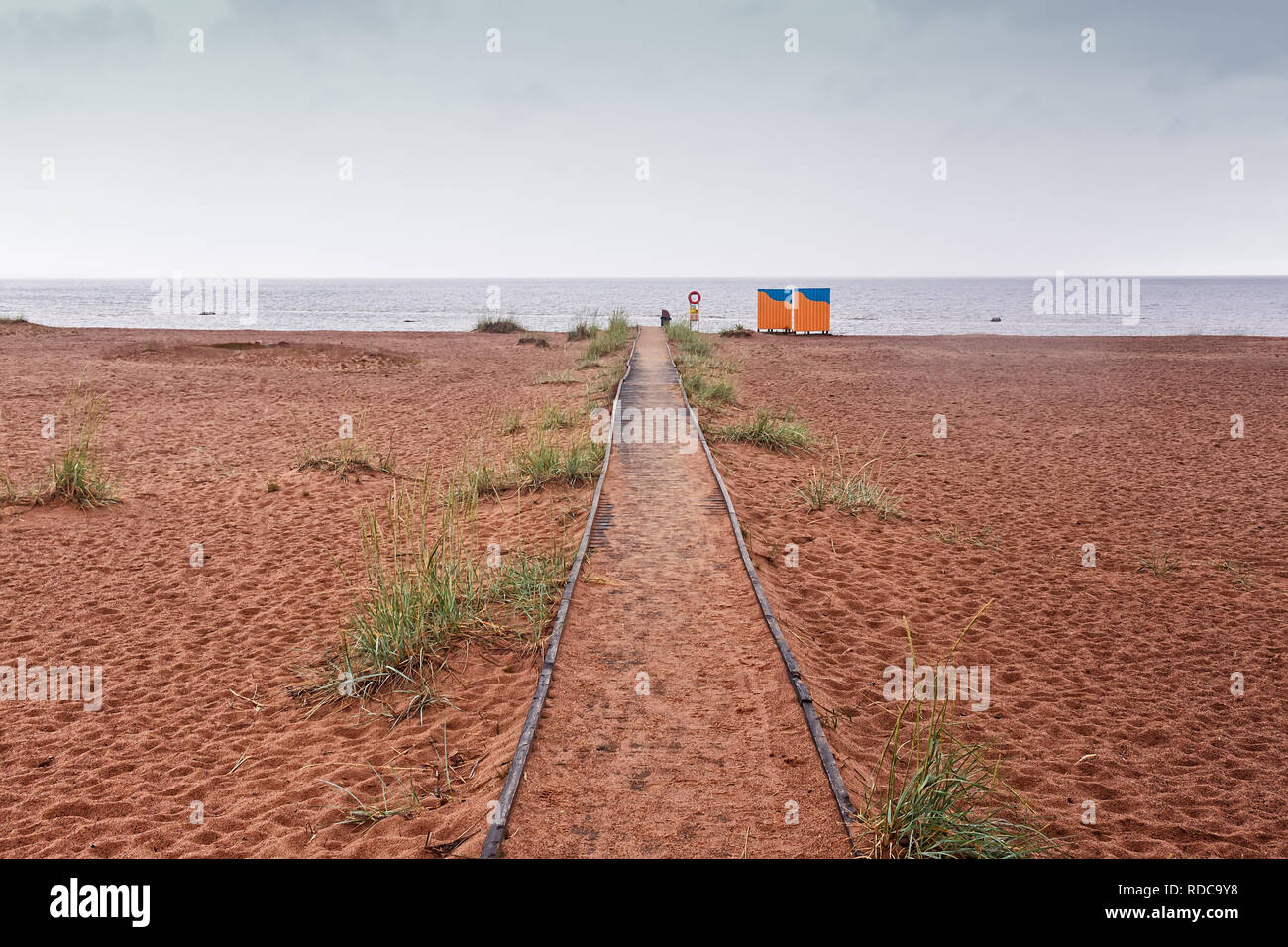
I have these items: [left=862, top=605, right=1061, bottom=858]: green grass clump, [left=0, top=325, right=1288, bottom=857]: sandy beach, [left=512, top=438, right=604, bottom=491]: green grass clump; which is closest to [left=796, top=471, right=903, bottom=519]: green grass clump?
[left=0, top=325, right=1288, bottom=857]: sandy beach

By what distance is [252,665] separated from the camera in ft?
18.7

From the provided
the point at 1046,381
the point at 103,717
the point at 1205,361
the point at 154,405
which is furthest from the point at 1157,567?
the point at 1205,361

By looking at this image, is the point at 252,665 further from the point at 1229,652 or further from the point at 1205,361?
the point at 1205,361

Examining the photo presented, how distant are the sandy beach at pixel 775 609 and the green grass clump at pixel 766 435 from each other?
41 centimetres

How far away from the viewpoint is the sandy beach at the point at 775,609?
13.5 feet

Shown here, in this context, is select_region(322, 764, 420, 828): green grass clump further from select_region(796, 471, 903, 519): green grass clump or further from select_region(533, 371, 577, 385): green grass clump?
select_region(533, 371, 577, 385): green grass clump

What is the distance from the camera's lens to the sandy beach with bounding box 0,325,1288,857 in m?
4.11

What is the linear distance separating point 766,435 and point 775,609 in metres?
7.06

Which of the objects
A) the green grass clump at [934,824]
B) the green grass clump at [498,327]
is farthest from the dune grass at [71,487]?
the green grass clump at [498,327]

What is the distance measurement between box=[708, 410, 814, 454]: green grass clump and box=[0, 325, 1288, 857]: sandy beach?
→ 411 mm

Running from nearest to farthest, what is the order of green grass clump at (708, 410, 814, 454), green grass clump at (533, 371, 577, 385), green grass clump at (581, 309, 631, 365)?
1. green grass clump at (708, 410, 814, 454)
2. green grass clump at (533, 371, 577, 385)
3. green grass clump at (581, 309, 631, 365)

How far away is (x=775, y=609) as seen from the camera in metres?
6.23

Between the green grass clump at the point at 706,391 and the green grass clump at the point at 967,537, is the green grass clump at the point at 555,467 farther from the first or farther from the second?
the green grass clump at the point at 706,391

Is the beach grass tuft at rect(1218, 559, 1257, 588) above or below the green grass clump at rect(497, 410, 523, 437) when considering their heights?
below
